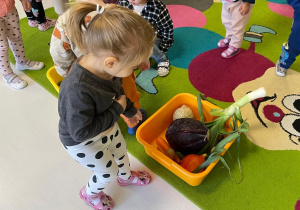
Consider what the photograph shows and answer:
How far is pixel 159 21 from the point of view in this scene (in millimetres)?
1386

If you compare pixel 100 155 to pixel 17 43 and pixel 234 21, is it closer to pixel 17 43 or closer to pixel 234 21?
pixel 17 43

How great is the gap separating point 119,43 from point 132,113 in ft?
1.13

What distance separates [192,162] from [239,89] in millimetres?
578

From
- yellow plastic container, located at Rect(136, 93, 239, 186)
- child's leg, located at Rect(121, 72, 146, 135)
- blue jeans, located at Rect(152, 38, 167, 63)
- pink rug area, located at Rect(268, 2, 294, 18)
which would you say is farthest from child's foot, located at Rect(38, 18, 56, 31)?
pink rug area, located at Rect(268, 2, 294, 18)

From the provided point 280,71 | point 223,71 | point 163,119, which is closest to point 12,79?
point 163,119

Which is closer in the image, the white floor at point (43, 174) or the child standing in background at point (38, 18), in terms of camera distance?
the white floor at point (43, 174)

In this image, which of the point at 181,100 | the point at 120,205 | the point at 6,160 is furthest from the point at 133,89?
the point at 6,160

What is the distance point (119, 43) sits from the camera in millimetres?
580

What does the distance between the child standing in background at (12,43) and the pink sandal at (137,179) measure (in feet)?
2.71

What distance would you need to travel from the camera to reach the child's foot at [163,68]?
147cm

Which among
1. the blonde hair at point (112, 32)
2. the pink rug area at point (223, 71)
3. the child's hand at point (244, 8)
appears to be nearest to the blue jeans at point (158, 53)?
the pink rug area at point (223, 71)

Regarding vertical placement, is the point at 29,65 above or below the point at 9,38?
below

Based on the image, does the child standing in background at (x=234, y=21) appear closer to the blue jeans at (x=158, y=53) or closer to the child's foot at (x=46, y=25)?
the blue jeans at (x=158, y=53)

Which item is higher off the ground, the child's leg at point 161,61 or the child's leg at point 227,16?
the child's leg at point 227,16
